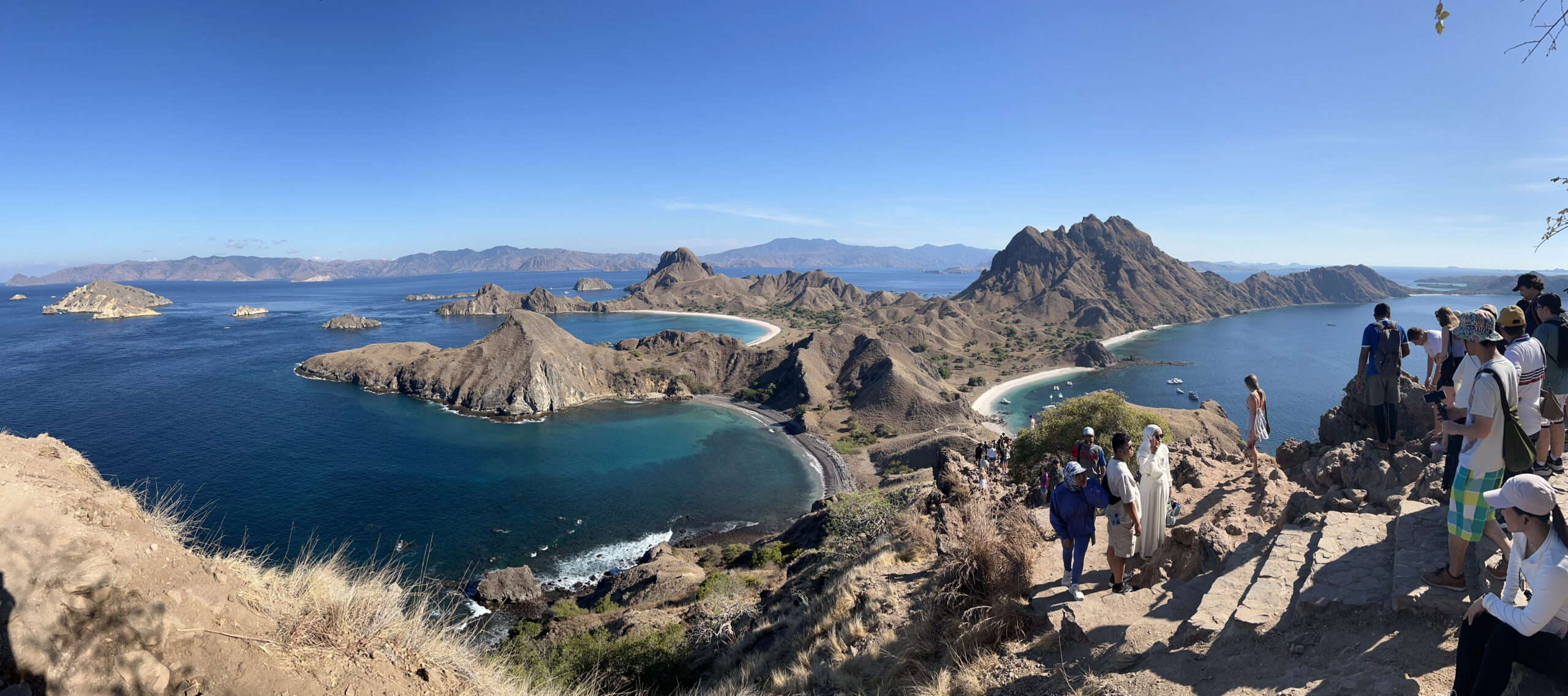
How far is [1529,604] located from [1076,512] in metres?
3.98

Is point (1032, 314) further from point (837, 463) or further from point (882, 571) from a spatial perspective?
point (882, 571)

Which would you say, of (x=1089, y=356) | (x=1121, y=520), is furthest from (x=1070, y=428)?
(x=1089, y=356)

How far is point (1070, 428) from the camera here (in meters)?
25.1

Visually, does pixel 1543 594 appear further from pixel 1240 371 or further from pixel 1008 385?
pixel 1240 371

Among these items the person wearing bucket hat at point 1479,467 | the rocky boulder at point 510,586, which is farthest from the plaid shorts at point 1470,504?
the rocky boulder at point 510,586

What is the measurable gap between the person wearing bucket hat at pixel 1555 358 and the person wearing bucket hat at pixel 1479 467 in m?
2.82

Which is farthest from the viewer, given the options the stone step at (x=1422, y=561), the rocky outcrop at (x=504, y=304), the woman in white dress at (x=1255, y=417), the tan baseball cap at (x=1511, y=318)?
the rocky outcrop at (x=504, y=304)

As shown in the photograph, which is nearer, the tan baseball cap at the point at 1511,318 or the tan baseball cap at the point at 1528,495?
the tan baseball cap at the point at 1528,495

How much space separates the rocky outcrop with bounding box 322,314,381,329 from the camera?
130750 millimetres

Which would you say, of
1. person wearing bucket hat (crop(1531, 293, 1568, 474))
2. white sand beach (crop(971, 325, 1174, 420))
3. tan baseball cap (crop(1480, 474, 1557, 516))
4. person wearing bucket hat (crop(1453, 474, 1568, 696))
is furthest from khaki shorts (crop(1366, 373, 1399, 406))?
white sand beach (crop(971, 325, 1174, 420))

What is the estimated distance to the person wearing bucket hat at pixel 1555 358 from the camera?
7.04m

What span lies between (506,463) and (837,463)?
88.4 ft

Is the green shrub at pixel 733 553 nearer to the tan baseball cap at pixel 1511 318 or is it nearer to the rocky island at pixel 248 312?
the tan baseball cap at pixel 1511 318

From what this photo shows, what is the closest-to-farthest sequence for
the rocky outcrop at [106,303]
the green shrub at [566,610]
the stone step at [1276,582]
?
the stone step at [1276,582] → the green shrub at [566,610] → the rocky outcrop at [106,303]
